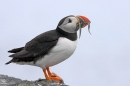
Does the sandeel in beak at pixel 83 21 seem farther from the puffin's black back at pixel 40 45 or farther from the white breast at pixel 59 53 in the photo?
the white breast at pixel 59 53

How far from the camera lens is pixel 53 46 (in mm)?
11656

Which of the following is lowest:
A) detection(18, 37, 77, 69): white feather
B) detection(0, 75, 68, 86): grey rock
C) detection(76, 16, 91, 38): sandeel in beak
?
detection(0, 75, 68, 86): grey rock

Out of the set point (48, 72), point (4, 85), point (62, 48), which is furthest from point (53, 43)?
point (4, 85)

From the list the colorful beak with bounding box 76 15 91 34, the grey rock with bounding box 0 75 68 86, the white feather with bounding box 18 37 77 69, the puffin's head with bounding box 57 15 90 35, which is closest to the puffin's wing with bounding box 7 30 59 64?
the white feather with bounding box 18 37 77 69

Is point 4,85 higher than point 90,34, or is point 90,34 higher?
point 90,34

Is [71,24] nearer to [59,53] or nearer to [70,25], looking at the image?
[70,25]

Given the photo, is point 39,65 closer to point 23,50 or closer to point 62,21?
point 23,50

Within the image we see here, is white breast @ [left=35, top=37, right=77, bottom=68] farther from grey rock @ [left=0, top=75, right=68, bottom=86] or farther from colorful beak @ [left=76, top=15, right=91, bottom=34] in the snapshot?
colorful beak @ [left=76, top=15, right=91, bottom=34]

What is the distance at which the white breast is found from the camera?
1159 centimetres

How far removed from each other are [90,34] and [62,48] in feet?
3.39

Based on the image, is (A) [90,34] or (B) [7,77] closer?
(A) [90,34]

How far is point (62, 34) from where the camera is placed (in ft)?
38.8

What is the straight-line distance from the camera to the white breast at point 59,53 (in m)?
11.6

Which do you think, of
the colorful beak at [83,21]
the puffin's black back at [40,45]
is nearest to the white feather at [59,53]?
the puffin's black back at [40,45]
